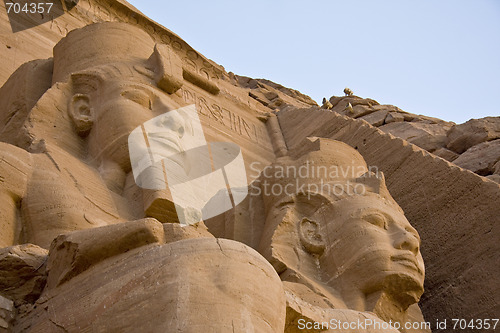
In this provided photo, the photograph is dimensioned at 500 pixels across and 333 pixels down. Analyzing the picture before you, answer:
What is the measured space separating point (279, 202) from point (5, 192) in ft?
7.55

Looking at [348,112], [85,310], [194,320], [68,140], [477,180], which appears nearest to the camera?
[194,320]

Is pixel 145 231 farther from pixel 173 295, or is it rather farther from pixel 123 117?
pixel 123 117

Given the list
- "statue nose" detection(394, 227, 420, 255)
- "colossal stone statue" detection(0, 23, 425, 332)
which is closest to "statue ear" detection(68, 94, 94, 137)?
"colossal stone statue" detection(0, 23, 425, 332)

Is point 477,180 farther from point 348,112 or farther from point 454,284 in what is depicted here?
point 348,112

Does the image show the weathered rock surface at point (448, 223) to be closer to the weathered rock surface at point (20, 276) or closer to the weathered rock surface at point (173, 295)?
the weathered rock surface at point (173, 295)

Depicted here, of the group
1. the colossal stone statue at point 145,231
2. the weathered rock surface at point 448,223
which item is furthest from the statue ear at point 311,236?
the weathered rock surface at point 448,223

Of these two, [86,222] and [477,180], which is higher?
[477,180]

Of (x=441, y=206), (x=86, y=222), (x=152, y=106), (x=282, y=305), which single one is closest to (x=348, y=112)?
(x=441, y=206)

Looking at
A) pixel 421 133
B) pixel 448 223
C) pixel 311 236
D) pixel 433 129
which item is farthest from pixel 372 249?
pixel 433 129

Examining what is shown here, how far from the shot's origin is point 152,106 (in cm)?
637

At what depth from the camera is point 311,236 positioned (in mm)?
5750

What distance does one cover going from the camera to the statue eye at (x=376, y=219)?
5621 millimetres

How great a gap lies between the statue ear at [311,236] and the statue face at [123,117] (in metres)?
1.13

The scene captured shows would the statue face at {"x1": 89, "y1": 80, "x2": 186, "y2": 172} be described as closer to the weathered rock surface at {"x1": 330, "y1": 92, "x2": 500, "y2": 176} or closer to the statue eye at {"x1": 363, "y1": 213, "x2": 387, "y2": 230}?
the statue eye at {"x1": 363, "y1": 213, "x2": 387, "y2": 230}
